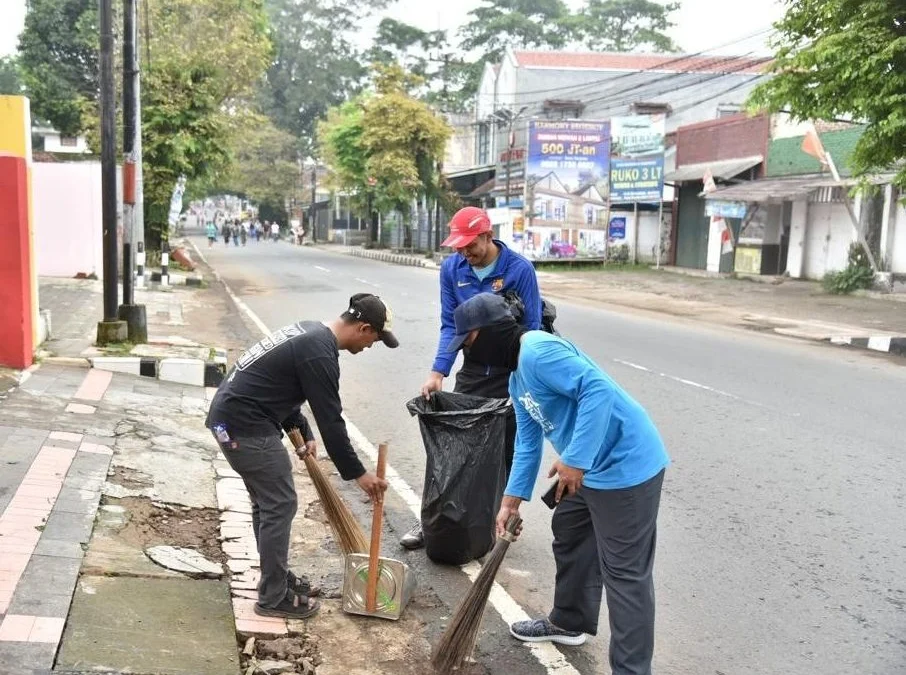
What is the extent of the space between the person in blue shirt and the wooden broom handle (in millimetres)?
622

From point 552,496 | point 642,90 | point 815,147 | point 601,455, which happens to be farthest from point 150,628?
point 642,90

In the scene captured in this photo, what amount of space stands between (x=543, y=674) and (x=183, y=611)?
1520 millimetres

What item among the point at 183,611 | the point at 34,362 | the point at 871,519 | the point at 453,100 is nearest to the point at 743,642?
the point at 871,519

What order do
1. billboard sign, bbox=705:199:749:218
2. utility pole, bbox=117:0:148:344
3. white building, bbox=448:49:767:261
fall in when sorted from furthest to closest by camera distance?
1. white building, bbox=448:49:767:261
2. billboard sign, bbox=705:199:749:218
3. utility pole, bbox=117:0:148:344

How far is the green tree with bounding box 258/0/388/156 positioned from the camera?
73125 mm

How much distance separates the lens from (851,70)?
40.9ft

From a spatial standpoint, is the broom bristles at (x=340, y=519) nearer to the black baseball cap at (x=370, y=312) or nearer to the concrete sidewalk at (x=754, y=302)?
the black baseball cap at (x=370, y=312)

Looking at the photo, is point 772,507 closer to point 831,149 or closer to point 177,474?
point 177,474

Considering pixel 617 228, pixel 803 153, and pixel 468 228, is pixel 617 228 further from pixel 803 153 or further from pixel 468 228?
pixel 468 228

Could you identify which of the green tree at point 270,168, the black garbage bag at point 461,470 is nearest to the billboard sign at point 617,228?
the black garbage bag at point 461,470

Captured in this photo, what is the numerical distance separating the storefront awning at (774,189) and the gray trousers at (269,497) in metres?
19.2

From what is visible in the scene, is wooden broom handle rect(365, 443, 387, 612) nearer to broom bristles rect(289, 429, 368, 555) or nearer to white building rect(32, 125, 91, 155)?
broom bristles rect(289, 429, 368, 555)

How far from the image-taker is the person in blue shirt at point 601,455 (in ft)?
9.90

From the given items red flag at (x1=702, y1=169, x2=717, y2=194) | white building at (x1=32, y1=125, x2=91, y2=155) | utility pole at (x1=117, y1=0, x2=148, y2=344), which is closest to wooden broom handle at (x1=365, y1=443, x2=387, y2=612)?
utility pole at (x1=117, y1=0, x2=148, y2=344)
